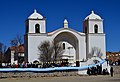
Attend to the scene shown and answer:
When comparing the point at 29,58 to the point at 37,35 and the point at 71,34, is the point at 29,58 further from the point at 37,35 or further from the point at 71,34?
the point at 71,34

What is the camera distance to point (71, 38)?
93625mm

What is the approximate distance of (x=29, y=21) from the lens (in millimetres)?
89250

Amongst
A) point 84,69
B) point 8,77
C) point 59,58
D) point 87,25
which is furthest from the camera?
point 87,25

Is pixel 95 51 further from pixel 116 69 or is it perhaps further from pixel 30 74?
pixel 30 74

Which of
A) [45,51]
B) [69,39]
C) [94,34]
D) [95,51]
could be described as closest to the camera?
[45,51]

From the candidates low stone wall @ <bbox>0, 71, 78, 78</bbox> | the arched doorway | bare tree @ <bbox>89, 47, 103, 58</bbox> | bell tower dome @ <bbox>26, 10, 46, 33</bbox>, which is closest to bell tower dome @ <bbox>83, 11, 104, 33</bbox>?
the arched doorway

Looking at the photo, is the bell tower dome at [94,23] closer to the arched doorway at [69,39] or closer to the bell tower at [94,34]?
the bell tower at [94,34]

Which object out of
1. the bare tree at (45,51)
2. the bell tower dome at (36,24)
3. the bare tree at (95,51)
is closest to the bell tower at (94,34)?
the bare tree at (95,51)

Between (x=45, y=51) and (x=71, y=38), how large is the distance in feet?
33.2

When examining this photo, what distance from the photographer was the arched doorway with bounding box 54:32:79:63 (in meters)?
91.4

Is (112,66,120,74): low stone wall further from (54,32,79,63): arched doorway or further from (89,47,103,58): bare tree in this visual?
(54,32,79,63): arched doorway

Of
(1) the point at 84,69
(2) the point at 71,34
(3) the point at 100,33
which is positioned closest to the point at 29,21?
(2) the point at 71,34

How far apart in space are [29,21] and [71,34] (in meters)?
10.6

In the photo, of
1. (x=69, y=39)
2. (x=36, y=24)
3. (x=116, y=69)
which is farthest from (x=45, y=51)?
(x=116, y=69)
